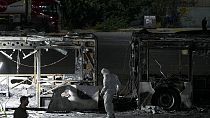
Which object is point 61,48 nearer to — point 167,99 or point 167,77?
point 167,77

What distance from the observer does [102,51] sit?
3297 cm

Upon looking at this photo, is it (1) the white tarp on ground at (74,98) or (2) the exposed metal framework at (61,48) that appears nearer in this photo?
(1) the white tarp on ground at (74,98)

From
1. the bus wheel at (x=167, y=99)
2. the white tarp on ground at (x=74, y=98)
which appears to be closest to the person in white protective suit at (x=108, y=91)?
the white tarp on ground at (x=74, y=98)

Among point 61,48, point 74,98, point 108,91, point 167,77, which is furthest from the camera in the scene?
point 61,48

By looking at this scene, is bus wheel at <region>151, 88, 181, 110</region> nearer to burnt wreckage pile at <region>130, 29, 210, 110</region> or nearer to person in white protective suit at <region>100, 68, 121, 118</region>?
burnt wreckage pile at <region>130, 29, 210, 110</region>

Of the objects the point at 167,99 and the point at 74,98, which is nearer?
the point at 74,98

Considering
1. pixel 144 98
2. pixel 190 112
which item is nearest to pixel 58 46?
pixel 144 98

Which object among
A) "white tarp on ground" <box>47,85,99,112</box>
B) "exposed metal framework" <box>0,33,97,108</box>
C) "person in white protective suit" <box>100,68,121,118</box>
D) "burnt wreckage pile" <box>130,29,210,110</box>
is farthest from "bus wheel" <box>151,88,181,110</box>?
"person in white protective suit" <box>100,68,121,118</box>

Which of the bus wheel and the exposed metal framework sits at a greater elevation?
the exposed metal framework

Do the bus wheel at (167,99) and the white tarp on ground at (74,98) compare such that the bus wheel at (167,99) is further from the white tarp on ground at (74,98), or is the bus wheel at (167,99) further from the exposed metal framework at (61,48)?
the exposed metal framework at (61,48)

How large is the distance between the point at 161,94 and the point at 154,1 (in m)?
30.6

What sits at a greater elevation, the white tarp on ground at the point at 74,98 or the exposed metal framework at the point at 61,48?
the exposed metal framework at the point at 61,48

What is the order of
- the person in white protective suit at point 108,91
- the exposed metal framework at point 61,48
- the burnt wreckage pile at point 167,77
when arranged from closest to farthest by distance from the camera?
the person in white protective suit at point 108,91, the burnt wreckage pile at point 167,77, the exposed metal framework at point 61,48

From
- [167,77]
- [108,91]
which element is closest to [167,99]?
[167,77]
